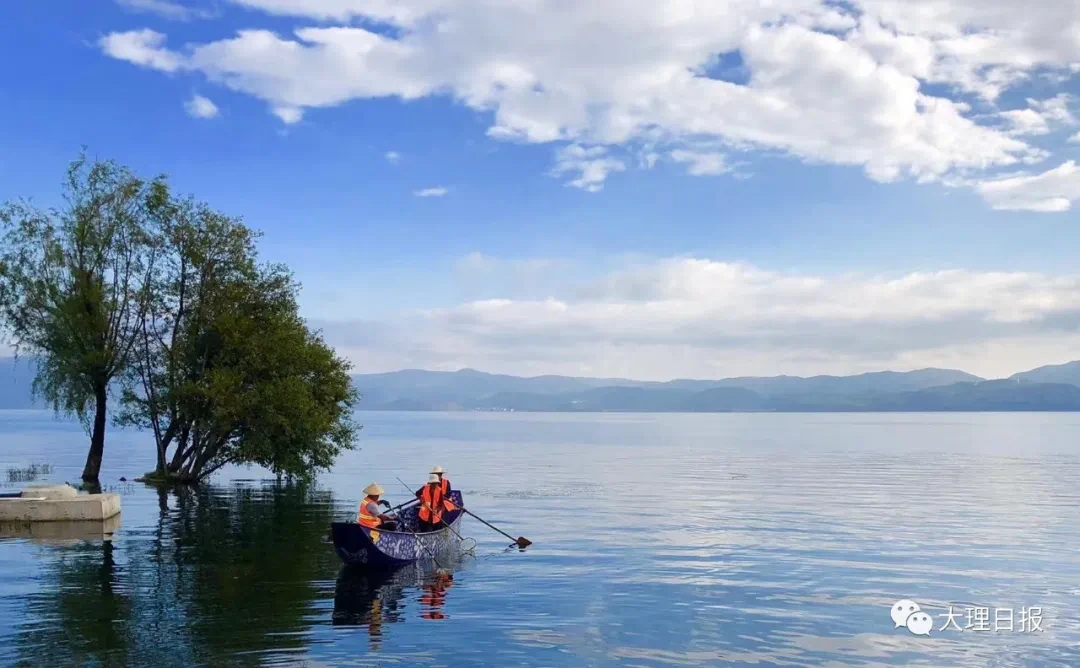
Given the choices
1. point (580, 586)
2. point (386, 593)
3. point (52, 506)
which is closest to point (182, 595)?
point (386, 593)

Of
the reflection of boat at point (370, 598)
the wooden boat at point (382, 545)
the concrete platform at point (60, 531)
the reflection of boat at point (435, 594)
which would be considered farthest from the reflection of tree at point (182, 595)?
the reflection of boat at point (435, 594)

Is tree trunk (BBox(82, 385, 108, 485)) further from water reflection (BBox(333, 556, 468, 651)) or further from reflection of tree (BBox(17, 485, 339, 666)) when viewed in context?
water reflection (BBox(333, 556, 468, 651))

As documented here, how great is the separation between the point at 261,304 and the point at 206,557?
28152mm

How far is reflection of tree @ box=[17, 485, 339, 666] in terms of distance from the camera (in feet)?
55.6

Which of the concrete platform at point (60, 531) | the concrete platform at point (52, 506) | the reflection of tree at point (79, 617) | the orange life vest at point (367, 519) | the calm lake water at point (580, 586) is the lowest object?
the calm lake water at point (580, 586)

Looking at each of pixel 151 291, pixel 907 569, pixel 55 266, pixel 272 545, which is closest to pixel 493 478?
pixel 151 291

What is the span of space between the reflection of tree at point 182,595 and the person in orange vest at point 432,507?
3.01 meters

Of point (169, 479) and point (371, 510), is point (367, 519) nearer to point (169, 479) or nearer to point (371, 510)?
point (371, 510)

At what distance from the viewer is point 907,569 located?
27641mm

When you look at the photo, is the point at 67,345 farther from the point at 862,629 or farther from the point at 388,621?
the point at 862,629

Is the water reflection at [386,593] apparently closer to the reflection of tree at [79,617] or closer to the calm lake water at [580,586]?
the calm lake water at [580,586]

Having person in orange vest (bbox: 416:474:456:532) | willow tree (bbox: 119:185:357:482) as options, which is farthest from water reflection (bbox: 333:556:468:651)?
willow tree (bbox: 119:185:357:482)

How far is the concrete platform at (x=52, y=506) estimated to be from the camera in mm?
Result: 33781

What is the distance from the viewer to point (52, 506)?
34.2 m
